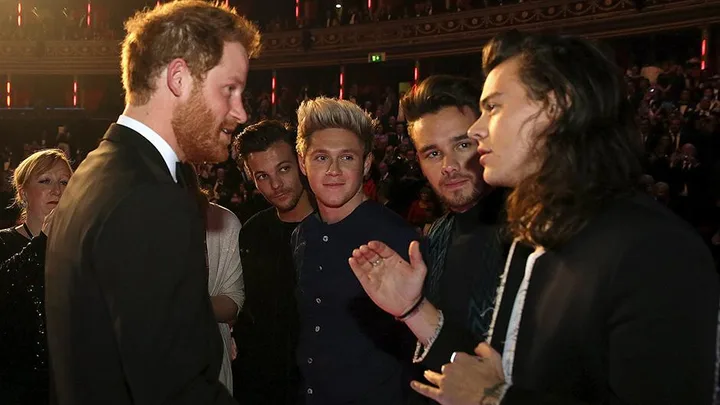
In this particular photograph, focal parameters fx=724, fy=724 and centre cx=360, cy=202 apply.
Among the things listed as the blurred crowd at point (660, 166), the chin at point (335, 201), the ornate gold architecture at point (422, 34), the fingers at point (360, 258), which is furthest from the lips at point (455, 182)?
the ornate gold architecture at point (422, 34)

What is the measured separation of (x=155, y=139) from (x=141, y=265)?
1.19 feet

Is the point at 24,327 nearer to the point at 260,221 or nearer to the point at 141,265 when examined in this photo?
the point at 260,221

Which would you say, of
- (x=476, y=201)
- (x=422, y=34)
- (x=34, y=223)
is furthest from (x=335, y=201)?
(x=422, y=34)

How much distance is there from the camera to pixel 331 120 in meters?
2.77

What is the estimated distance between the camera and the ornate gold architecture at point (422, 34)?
557 inches

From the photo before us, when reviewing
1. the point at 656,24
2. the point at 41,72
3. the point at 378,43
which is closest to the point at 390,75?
the point at 378,43

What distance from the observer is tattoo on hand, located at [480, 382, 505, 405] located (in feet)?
4.72

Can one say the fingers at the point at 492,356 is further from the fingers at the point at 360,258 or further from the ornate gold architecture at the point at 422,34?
the ornate gold architecture at the point at 422,34

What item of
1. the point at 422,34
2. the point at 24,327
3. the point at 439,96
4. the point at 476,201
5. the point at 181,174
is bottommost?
the point at 24,327

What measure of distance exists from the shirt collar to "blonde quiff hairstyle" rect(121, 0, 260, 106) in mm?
69

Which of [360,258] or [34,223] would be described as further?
[34,223]

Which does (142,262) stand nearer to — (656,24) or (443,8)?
(656,24)

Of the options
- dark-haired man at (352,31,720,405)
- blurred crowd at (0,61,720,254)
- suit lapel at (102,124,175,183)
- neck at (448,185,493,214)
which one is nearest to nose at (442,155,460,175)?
neck at (448,185,493,214)

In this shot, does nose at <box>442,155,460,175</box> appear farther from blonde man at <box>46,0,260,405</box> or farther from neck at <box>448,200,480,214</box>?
blonde man at <box>46,0,260,405</box>
